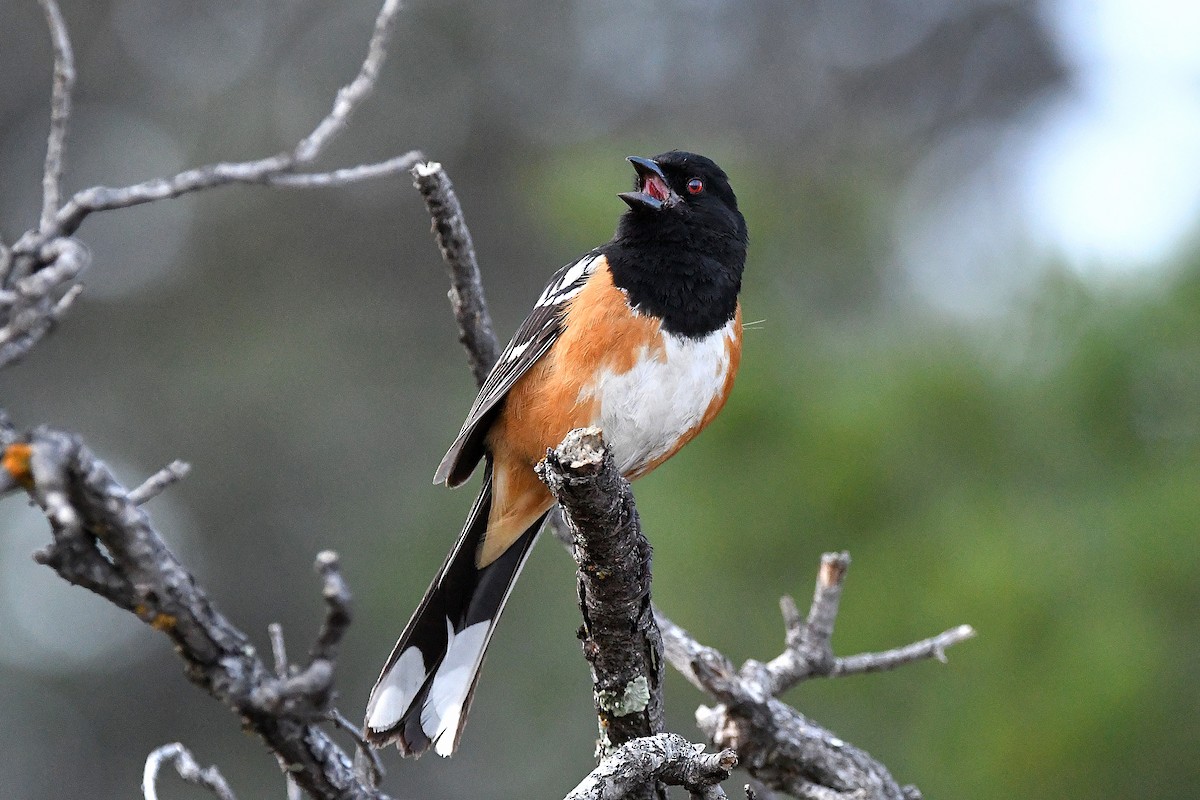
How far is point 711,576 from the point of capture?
361 cm

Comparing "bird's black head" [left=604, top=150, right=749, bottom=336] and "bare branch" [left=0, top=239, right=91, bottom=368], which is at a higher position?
"bird's black head" [left=604, top=150, right=749, bottom=336]

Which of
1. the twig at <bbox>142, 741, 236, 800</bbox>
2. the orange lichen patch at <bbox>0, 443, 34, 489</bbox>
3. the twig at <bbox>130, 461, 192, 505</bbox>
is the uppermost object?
the twig at <bbox>130, 461, 192, 505</bbox>

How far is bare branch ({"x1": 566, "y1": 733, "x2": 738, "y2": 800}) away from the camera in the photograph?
65.8 inches

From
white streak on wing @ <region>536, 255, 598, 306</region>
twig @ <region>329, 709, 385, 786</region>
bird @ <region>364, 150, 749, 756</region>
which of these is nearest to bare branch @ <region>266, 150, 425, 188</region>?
twig @ <region>329, 709, 385, 786</region>

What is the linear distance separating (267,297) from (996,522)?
602 cm

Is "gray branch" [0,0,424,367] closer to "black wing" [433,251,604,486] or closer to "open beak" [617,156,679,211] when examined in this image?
"black wing" [433,251,604,486]

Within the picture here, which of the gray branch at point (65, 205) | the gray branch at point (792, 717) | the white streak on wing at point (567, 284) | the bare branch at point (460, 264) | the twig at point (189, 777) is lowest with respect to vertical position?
the twig at point (189, 777)

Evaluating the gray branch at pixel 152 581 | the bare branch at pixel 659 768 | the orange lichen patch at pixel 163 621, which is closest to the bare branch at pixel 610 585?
the bare branch at pixel 659 768

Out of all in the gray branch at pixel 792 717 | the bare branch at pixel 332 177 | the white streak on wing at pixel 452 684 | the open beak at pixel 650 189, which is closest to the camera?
the bare branch at pixel 332 177

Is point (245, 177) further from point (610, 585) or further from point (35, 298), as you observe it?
point (610, 585)

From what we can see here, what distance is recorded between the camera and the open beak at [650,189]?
2.81 m

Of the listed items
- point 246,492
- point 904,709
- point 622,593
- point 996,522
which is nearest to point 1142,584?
point 996,522

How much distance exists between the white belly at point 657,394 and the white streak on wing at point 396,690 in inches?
22.7

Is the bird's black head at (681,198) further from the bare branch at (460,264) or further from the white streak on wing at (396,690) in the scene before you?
the white streak on wing at (396,690)
